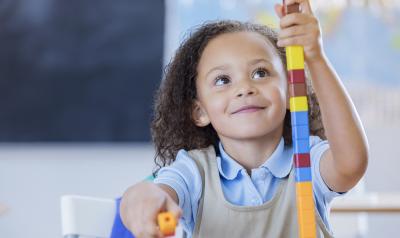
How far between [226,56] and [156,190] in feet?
1.17

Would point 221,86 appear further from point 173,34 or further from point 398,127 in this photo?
point 398,127

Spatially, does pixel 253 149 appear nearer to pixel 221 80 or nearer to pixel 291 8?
pixel 221 80

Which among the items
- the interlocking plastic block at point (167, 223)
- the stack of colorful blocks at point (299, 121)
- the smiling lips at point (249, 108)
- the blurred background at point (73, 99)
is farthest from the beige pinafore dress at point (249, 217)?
the blurred background at point (73, 99)

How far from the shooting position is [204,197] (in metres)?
1.04

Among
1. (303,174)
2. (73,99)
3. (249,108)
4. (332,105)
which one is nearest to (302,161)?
(303,174)

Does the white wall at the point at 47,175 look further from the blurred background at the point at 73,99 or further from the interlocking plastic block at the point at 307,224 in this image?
the interlocking plastic block at the point at 307,224

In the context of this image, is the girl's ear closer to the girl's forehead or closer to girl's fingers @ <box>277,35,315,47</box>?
the girl's forehead

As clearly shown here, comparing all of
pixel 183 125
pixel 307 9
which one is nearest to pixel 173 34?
pixel 183 125

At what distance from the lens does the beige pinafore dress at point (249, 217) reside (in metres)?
1.01

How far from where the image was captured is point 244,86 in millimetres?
1011

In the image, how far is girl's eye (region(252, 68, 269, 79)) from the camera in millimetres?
1037

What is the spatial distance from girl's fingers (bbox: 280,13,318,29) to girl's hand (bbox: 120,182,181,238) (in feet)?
0.84

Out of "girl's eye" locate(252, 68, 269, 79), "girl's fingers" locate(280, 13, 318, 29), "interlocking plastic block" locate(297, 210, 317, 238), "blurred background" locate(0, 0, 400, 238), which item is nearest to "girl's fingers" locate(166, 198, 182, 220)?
"interlocking plastic block" locate(297, 210, 317, 238)

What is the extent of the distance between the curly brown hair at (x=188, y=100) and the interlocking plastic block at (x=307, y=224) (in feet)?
1.20
